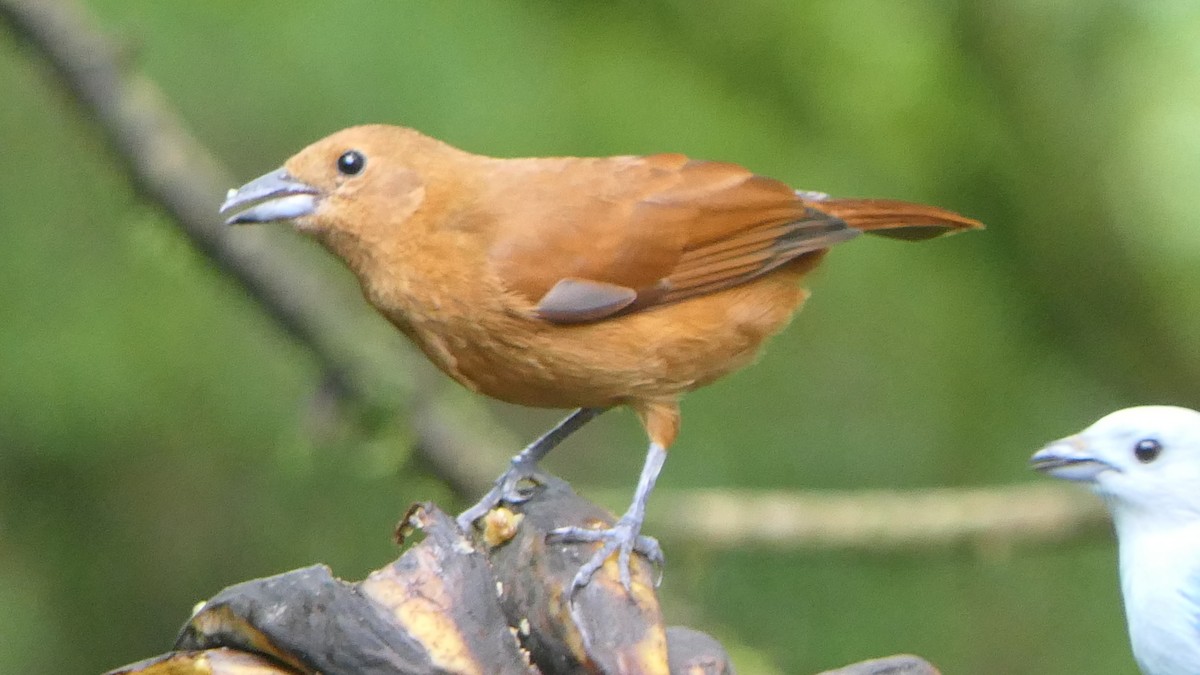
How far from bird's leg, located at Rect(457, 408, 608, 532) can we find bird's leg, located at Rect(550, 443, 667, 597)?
0.20m

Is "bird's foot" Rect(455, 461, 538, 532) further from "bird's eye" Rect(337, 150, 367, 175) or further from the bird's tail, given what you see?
the bird's tail

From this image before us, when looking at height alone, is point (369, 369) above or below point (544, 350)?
above

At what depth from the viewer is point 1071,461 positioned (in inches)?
111

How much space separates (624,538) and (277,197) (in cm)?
110

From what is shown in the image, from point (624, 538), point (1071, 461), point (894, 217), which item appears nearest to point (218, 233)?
point (894, 217)

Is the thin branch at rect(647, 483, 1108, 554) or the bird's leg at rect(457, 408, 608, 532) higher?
→ the bird's leg at rect(457, 408, 608, 532)

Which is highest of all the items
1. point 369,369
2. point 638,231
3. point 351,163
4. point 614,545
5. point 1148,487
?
point 351,163

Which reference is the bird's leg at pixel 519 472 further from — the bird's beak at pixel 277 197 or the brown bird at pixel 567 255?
the bird's beak at pixel 277 197

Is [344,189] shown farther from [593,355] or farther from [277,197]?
[593,355]

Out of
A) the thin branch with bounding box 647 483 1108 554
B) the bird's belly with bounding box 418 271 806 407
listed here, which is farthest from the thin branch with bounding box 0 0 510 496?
the bird's belly with bounding box 418 271 806 407

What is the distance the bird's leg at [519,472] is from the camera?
2746 mm

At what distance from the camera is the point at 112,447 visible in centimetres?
479

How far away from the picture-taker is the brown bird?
294 centimetres

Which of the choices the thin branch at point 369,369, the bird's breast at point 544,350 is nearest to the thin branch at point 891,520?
the thin branch at point 369,369
